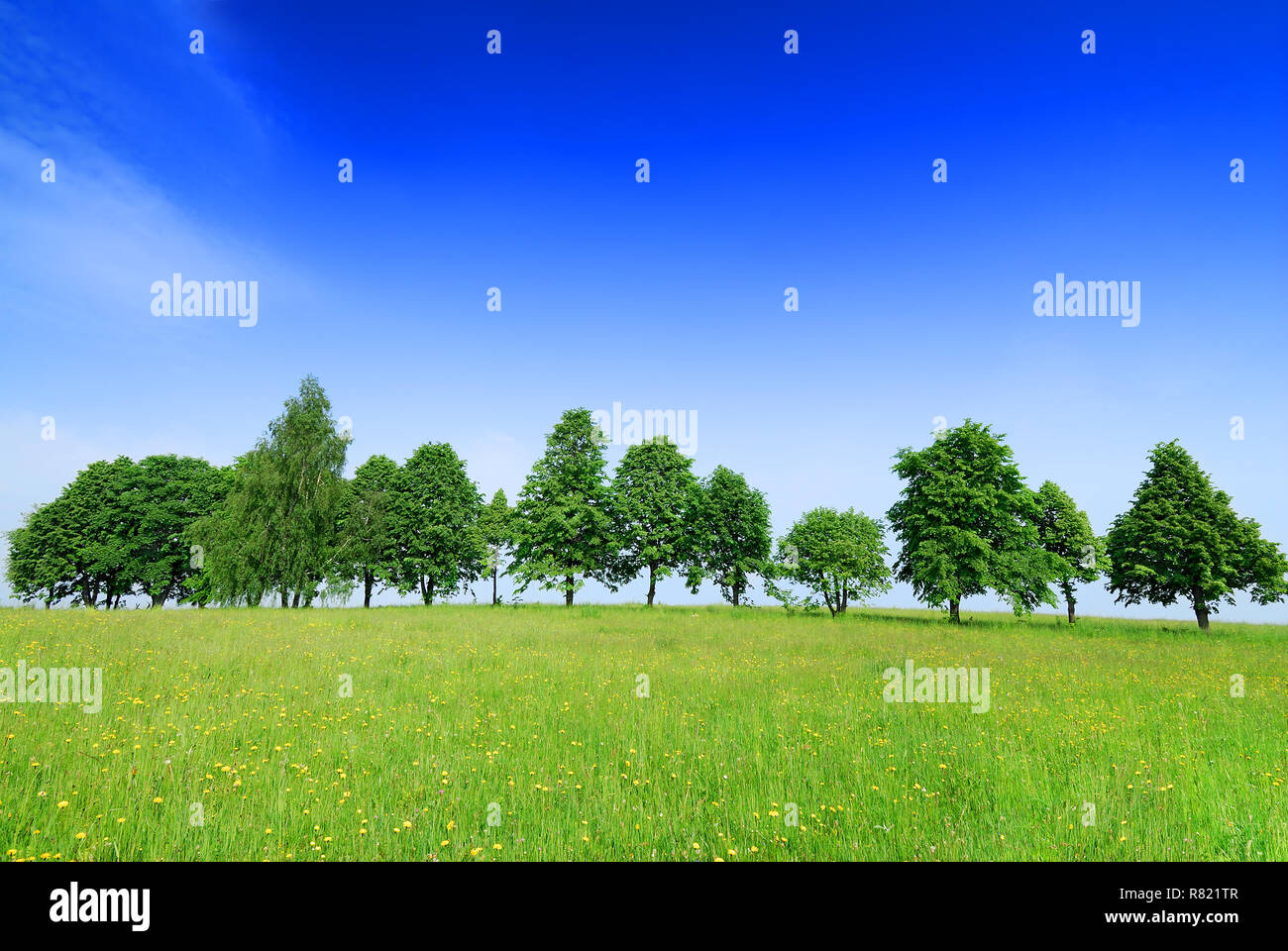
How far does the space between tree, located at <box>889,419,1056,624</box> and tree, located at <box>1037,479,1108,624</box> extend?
795cm

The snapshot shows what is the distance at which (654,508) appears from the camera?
42.1 m

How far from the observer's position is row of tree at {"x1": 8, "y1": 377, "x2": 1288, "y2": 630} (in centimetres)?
3209

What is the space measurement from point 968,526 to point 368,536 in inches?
1651

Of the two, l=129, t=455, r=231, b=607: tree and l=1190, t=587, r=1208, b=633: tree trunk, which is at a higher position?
l=129, t=455, r=231, b=607: tree

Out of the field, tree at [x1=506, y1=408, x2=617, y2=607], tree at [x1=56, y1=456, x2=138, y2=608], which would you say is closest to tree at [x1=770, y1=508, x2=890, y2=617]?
tree at [x1=506, y1=408, x2=617, y2=607]

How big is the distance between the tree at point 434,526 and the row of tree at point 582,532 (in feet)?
0.51

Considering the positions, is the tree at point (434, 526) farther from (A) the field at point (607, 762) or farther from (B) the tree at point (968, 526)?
(B) the tree at point (968, 526)

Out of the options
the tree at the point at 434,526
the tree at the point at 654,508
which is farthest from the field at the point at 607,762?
the tree at the point at 434,526

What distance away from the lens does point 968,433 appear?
3447 centimetres

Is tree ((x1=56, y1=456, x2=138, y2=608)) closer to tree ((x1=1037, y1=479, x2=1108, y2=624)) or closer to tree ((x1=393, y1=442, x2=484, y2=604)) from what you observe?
tree ((x1=393, y1=442, x2=484, y2=604))

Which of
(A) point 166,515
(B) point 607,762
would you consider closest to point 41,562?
(A) point 166,515

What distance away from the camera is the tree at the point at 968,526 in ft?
104

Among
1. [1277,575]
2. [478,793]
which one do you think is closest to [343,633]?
[478,793]

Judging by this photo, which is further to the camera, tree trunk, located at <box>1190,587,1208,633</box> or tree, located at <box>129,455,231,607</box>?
tree, located at <box>129,455,231,607</box>
